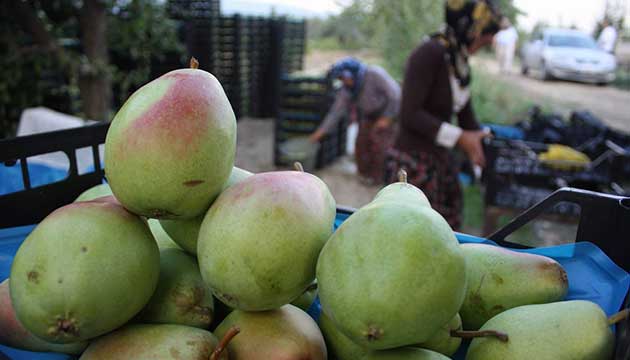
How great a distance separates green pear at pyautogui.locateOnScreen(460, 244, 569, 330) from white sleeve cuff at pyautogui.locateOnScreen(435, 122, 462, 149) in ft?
6.08

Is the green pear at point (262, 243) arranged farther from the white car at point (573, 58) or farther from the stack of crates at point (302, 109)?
the white car at point (573, 58)

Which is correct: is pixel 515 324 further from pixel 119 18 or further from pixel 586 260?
pixel 119 18

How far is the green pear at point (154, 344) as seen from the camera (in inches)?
34.3

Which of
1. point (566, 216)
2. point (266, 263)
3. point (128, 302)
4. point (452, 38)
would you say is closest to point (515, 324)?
point (266, 263)

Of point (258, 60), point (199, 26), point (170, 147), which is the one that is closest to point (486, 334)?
point (170, 147)

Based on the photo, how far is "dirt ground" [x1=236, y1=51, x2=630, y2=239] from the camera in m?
5.77

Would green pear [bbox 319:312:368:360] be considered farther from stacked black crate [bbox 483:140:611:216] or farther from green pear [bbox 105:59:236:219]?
stacked black crate [bbox 483:140:611:216]

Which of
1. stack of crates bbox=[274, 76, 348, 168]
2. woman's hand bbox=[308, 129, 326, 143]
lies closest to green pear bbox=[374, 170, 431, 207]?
woman's hand bbox=[308, 129, 326, 143]

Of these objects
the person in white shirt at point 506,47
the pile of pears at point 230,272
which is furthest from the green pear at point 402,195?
the person in white shirt at point 506,47

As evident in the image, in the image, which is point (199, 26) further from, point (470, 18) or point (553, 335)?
point (553, 335)

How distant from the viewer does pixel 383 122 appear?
18.0 feet

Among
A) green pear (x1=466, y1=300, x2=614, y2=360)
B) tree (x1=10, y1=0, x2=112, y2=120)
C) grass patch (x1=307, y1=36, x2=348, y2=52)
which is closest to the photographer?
green pear (x1=466, y1=300, x2=614, y2=360)

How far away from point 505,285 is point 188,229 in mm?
652

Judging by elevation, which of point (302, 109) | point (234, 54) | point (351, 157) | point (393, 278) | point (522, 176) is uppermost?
point (393, 278)
